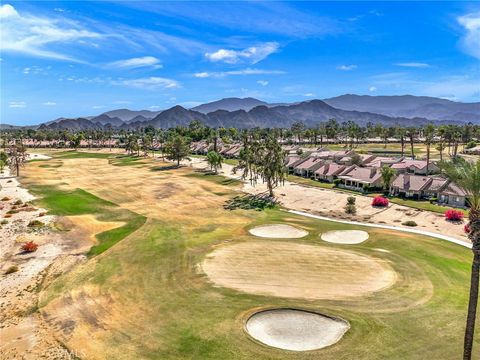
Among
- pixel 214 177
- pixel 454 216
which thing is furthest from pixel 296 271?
pixel 214 177

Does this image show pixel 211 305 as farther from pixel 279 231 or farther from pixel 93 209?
pixel 93 209

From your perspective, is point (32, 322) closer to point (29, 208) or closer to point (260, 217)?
point (260, 217)

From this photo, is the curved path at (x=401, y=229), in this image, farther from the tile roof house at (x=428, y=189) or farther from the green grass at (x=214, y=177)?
the green grass at (x=214, y=177)

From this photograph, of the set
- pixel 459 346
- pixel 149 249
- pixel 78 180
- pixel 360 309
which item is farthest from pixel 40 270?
pixel 78 180

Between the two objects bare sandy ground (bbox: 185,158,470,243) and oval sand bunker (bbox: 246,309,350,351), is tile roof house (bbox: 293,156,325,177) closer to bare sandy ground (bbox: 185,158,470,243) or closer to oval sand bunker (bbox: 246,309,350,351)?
bare sandy ground (bbox: 185,158,470,243)

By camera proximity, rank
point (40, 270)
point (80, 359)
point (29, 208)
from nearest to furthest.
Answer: point (80, 359), point (40, 270), point (29, 208)

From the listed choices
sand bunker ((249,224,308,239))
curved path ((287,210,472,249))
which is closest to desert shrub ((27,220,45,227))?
sand bunker ((249,224,308,239))

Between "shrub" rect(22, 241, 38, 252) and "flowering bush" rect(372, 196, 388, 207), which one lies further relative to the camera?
"flowering bush" rect(372, 196, 388, 207)
